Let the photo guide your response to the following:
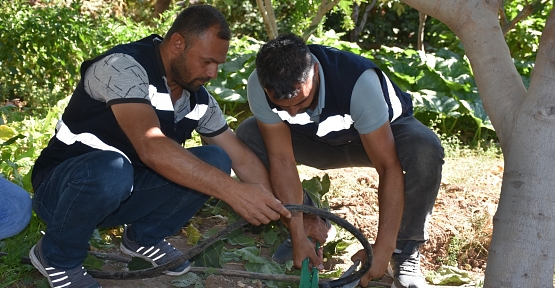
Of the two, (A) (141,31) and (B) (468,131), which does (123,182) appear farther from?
(A) (141,31)

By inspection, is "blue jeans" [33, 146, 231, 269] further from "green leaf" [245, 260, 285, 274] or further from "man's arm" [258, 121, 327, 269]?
"green leaf" [245, 260, 285, 274]

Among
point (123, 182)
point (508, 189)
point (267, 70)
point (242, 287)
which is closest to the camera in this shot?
point (508, 189)

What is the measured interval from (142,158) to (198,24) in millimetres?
614

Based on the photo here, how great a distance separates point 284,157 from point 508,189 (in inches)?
43.2

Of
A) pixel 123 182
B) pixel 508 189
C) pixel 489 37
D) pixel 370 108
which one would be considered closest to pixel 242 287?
pixel 123 182

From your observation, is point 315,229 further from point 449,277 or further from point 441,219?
point 441,219

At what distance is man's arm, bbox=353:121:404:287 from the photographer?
2.56 metres

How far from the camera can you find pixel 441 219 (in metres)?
3.71

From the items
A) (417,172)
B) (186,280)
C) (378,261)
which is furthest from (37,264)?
(417,172)

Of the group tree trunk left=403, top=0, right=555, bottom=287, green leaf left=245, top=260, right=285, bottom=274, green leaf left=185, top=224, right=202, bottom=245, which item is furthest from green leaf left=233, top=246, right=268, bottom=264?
tree trunk left=403, top=0, right=555, bottom=287

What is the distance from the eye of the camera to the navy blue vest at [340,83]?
2707mm

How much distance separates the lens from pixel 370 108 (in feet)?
8.61

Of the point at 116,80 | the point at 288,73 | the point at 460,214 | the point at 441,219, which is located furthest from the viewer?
the point at 460,214

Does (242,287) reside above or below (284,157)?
below
